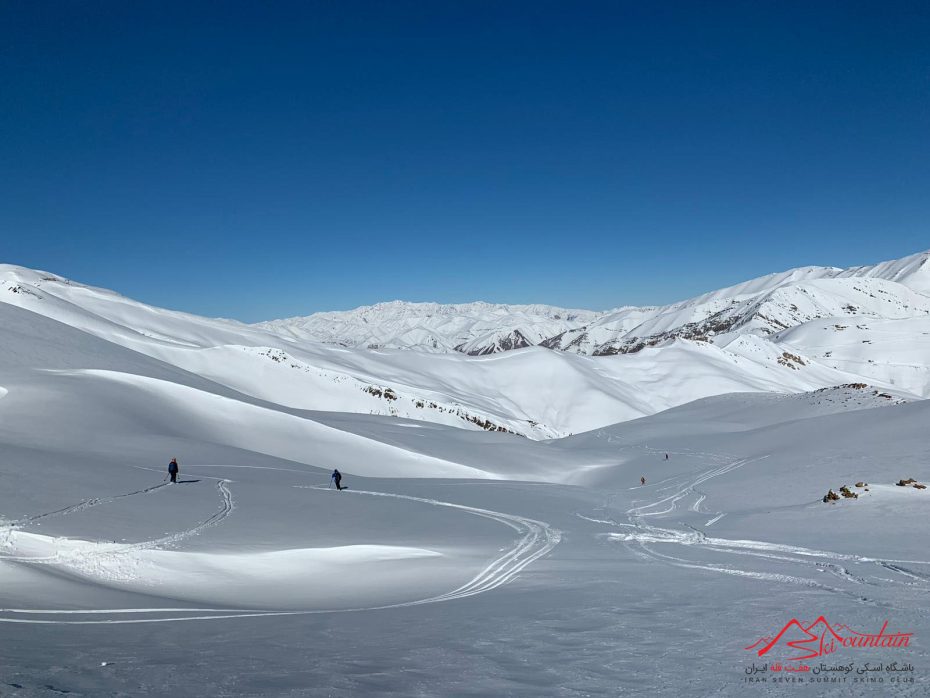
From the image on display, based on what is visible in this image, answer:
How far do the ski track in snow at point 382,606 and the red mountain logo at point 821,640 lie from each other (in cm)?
474

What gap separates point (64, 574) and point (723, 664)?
9.72 metres

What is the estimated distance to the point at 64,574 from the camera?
10023 mm

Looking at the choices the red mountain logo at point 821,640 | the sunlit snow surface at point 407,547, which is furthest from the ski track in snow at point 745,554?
the red mountain logo at point 821,640

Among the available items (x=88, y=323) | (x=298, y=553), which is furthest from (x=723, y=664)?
(x=88, y=323)

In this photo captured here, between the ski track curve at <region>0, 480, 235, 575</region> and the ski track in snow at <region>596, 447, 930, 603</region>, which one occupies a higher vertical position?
the ski track curve at <region>0, 480, 235, 575</region>

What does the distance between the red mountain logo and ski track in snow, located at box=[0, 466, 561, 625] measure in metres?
4.74

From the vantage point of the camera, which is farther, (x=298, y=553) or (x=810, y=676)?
(x=298, y=553)

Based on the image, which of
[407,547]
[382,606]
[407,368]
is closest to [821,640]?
[382,606]

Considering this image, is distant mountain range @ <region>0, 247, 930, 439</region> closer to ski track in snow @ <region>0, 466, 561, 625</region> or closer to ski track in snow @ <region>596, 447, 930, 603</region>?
ski track in snow @ <region>0, 466, 561, 625</region>

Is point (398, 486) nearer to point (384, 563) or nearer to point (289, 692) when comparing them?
point (384, 563)

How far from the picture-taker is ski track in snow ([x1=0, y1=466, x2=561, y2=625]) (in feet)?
25.6

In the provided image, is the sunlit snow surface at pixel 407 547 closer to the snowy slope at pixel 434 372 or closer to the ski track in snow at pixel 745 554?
the ski track in snow at pixel 745 554

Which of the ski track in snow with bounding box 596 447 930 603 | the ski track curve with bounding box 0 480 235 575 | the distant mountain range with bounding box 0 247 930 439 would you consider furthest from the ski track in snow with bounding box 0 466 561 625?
the distant mountain range with bounding box 0 247 930 439

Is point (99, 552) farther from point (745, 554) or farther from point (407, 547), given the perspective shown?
point (745, 554)
